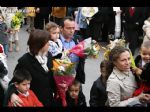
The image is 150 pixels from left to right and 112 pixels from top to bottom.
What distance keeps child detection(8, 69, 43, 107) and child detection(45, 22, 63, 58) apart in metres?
0.76

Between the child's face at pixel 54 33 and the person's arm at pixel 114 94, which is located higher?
the child's face at pixel 54 33

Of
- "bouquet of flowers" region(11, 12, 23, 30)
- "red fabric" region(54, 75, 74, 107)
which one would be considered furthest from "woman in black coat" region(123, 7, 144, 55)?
"red fabric" region(54, 75, 74, 107)

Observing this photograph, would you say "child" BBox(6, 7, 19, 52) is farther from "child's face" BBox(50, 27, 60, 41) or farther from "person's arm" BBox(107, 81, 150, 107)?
"person's arm" BBox(107, 81, 150, 107)

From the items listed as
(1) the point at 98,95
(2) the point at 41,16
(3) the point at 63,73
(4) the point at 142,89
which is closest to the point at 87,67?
(2) the point at 41,16

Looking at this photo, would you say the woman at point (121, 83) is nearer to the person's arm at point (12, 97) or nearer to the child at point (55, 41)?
the person's arm at point (12, 97)

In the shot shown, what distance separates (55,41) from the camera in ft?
13.4

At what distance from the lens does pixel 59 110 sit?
2482 mm

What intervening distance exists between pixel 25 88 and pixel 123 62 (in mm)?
762

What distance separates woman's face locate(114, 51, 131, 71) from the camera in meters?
3.12

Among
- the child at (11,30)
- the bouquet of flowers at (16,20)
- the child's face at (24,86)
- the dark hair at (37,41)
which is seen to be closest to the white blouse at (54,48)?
the dark hair at (37,41)

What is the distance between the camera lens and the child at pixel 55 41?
3.98 meters

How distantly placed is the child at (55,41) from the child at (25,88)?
0.76 meters
